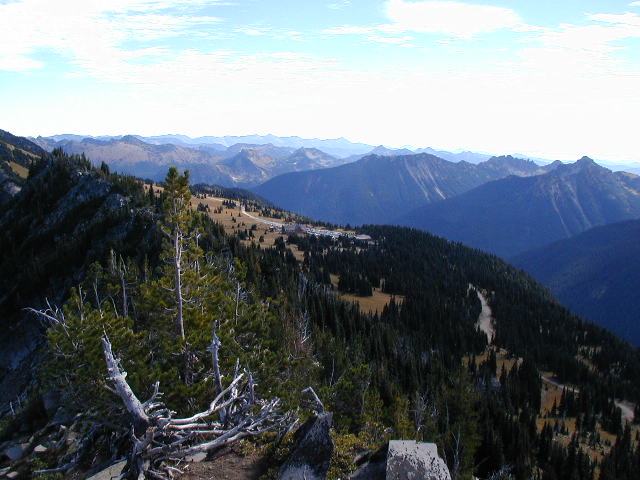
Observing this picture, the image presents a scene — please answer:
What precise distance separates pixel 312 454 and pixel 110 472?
26.4 feet

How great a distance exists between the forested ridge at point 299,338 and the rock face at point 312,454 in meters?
1.67

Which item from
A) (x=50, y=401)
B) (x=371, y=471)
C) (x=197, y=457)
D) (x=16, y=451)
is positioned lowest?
(x=50, y=401)

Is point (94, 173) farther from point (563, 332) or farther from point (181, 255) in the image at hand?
point (563, 332)

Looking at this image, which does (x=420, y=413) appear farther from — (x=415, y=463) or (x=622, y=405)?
(x=622, y=405)

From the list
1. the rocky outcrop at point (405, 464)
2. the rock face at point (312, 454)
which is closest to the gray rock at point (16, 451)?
the rock face at point (312, 454)

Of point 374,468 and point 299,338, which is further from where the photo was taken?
point 299,338

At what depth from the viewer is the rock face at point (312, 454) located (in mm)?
15266

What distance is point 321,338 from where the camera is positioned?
65.9 metres

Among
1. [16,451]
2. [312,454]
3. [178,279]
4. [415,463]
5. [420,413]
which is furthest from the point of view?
[420,413]

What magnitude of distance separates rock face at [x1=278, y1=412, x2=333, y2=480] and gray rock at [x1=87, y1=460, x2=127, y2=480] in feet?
21.5

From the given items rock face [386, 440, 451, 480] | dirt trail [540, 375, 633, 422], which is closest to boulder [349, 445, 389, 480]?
rock face [386, 440, 451, 480]

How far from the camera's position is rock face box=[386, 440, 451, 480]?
14.5 m

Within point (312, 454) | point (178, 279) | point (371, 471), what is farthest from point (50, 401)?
point (371, 471)

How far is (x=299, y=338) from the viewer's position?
47969mm
